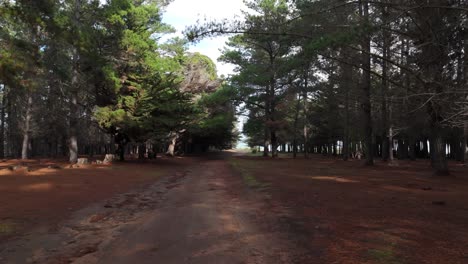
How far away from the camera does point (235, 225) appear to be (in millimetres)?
8484

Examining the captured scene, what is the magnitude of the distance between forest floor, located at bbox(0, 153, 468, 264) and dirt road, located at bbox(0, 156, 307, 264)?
18 millimetres

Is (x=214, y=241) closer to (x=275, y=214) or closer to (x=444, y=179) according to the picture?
(x=275, y=214)

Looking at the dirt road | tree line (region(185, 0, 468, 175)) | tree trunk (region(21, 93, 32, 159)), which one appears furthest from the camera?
tree trunk (region(21, 93, 32, 159))

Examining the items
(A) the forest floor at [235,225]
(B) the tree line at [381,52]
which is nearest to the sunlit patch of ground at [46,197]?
(A) the forest floor at [235,225]

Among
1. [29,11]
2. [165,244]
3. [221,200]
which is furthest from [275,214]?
[29,11]

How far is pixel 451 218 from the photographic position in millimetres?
9109

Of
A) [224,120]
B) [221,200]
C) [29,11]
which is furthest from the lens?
[224,120]

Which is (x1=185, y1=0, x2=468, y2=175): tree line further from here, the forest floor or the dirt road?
the dirt road

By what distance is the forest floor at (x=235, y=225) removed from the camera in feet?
20.6

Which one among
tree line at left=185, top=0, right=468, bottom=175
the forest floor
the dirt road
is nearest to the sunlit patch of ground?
the forest floor

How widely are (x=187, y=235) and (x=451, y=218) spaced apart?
19.8ft

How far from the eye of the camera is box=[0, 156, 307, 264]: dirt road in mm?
6188

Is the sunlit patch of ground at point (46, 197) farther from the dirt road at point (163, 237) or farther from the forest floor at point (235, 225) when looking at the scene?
the dirt road at point (163, 237)

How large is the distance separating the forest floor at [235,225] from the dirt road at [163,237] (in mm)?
18
